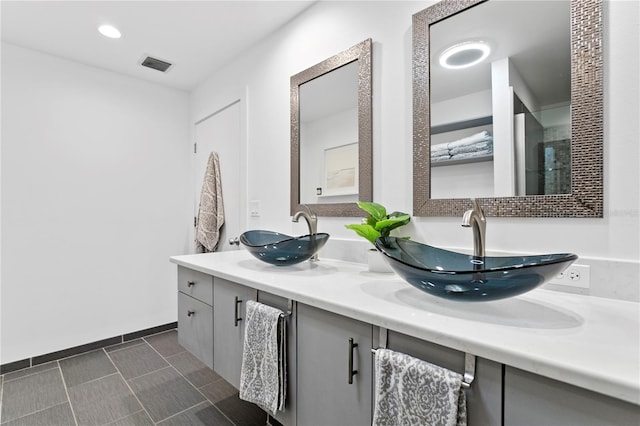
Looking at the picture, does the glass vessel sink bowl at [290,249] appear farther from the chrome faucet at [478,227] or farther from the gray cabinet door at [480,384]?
the gray cabinet door at [480,384]

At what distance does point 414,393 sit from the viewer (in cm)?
74

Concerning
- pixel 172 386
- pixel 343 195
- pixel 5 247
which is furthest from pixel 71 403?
pixel 343 195

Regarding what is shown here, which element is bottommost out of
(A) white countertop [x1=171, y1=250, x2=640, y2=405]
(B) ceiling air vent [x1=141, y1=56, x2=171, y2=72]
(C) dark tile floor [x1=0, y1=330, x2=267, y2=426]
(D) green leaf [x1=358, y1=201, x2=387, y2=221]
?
(C) dark tile floor [x1=0, y1=330, x2=267, y2=426]

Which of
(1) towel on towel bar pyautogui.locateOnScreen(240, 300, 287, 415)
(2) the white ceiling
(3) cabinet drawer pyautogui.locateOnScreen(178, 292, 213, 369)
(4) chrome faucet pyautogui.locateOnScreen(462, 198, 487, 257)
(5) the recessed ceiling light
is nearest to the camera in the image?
(4) chrome faucet pyautogui.locateOnScreen(462, 198, 487, 257)

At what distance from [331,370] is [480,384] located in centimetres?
46

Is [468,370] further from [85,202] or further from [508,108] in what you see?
[85,202]

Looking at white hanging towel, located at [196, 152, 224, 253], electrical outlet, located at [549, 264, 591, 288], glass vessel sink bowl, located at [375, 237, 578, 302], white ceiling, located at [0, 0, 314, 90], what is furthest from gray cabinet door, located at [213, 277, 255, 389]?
white ceiling, located at [0, 0, 314, 90]

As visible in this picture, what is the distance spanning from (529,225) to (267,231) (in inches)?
58.6

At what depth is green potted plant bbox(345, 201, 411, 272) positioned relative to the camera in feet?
4.35

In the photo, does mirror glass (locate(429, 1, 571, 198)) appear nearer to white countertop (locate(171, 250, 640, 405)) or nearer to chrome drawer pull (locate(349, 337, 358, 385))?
white countertop (locate(171, 250, 640, 405))

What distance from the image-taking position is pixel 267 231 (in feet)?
6.90

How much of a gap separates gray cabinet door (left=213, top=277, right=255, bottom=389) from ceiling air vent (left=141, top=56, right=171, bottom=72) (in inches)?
79.2

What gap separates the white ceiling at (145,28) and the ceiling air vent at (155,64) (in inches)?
1.7

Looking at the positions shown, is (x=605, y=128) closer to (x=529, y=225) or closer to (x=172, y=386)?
(x=529, y=225)
